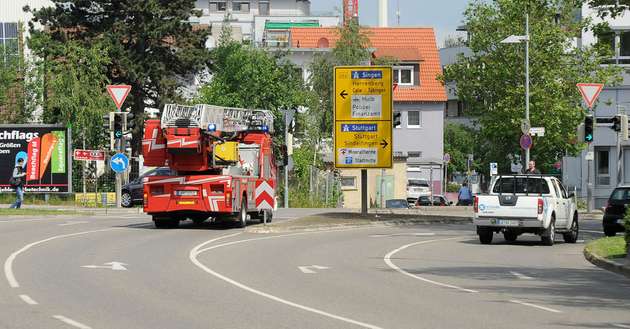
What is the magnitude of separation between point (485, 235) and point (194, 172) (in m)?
8.75

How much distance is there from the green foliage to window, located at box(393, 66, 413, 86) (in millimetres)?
15174

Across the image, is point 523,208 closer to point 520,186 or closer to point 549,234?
point 520,186

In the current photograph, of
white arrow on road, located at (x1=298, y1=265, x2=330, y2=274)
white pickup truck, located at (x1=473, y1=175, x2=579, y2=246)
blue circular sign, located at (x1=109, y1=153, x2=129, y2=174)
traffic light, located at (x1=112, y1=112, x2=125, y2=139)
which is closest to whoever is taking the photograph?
white arrow on road, located at (x1=298, y1=265, x2=330, y2=274)

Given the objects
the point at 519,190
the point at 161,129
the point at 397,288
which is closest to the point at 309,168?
the point at 161,129

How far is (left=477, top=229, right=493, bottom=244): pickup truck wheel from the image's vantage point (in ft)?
102

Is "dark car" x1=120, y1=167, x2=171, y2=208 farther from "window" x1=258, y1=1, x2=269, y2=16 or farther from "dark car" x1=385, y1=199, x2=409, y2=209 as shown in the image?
"window" x1=258, y1=1, x2=269, y2=16

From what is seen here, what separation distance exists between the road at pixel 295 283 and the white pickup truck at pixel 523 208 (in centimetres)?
56

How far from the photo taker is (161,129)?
116 ft

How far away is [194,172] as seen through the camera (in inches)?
1404

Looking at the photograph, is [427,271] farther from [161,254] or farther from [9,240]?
[9,240]

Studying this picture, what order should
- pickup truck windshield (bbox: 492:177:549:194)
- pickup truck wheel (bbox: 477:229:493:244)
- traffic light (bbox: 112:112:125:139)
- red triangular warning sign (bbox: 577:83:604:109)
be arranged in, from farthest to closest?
traffic light (bbox: 112:112:125:139), red triangular warning sign (bbox: 577:83:604:109), pickup truck wheel (bbox: 477:229:493:244), pickup truck windshield (bbox: 492:177:549:194)

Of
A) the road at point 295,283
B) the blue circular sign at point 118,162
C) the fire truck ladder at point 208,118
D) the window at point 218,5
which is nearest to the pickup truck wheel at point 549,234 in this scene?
the road at point 295,283

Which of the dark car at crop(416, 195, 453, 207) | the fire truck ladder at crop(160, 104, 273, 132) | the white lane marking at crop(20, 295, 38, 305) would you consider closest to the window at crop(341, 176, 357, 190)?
the dark car at crop(416, 195, 453, 207)

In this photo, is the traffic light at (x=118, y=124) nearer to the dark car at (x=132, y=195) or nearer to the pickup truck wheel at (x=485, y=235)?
the dark car at (x=132, y=195)
